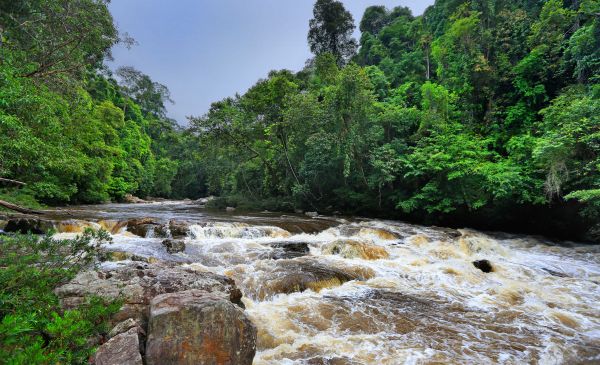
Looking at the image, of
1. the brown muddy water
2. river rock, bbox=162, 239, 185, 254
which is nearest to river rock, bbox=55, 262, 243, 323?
the brown muddy water

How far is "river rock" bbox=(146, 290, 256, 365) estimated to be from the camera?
299cm

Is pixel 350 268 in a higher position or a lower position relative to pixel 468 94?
lower

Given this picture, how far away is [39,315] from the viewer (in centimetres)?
262

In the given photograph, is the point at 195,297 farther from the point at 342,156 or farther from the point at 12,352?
the point at 342,156

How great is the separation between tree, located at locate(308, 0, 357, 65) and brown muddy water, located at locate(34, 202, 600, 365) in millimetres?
28610

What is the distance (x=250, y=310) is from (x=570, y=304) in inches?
244

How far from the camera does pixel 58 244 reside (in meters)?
3.30

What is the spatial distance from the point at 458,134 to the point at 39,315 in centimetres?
1826

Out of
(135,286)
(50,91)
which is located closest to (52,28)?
(50,91)

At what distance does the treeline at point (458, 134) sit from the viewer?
11.4 m

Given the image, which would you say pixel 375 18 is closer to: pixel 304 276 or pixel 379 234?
pixel 379 234

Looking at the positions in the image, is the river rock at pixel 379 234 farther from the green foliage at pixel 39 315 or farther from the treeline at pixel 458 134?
the green foliage at pixel 39 315

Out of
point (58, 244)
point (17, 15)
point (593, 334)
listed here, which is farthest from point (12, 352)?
point (17, 15)

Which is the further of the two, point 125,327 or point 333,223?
point 333,223
